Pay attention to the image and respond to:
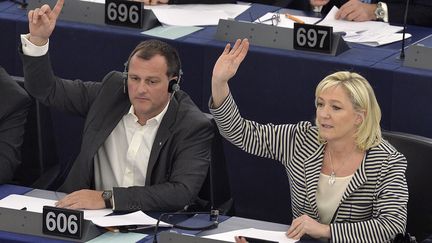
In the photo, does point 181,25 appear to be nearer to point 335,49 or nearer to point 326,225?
point 335,49

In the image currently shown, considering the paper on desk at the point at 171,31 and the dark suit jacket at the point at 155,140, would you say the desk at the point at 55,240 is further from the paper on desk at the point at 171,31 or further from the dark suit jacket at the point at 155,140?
the paper on desk at the point at 171,31

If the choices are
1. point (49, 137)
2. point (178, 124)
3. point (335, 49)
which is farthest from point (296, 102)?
point (49, 137)

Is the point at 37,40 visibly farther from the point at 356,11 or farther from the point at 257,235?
the point at 356,11

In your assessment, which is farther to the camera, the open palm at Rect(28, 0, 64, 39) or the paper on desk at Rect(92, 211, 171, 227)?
the open palm at Rect(28, 0, 64, 39)

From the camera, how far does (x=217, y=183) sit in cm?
511

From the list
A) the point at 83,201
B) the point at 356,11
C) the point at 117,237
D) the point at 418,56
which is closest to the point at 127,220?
the point at 117,237

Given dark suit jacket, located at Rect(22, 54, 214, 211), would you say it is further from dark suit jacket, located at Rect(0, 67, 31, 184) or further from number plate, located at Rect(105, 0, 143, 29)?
number plate, located at Rect(105, 0, 143, 29)

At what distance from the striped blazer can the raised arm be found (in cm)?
3

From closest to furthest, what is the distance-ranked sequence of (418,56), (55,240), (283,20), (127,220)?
(55,240) → (127,220) → (418,56) → (283,20)

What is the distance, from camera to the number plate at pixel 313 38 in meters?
5.49

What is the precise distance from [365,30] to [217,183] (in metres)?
1.30

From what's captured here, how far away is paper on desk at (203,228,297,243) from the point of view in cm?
438

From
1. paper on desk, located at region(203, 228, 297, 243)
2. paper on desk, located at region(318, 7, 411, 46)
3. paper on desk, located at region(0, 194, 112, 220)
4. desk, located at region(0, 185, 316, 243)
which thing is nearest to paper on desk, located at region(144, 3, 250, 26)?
paper on desk, located at region(318, 7, 411, 46)

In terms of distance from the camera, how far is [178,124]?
16.2ft
